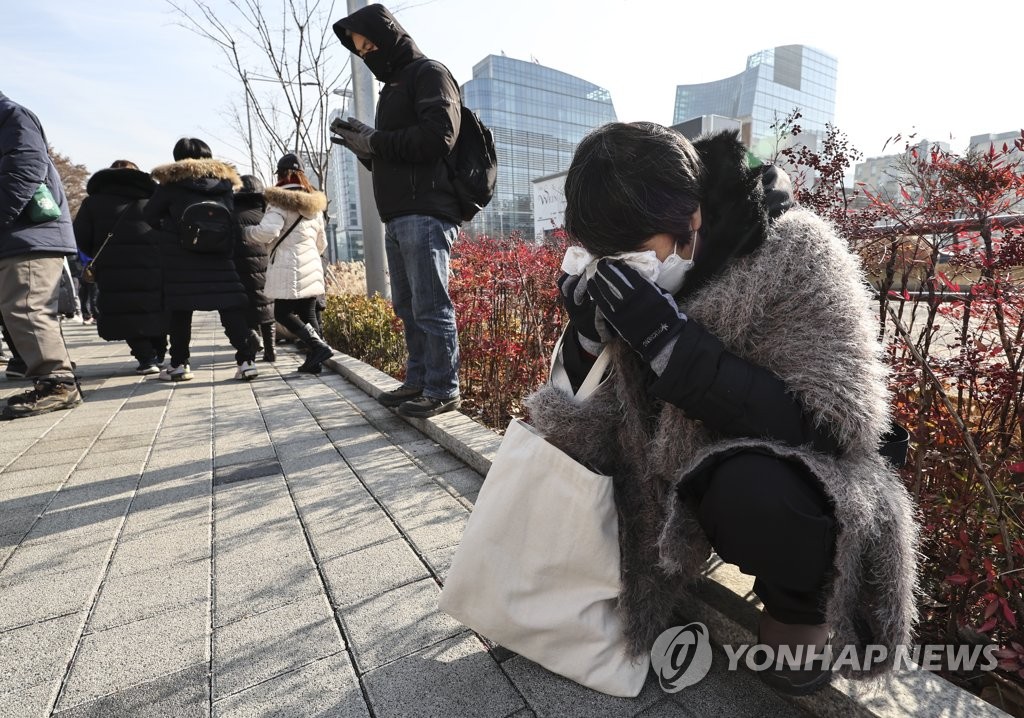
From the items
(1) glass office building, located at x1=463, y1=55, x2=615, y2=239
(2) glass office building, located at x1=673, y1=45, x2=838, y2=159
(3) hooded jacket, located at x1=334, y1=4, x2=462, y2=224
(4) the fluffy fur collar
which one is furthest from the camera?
(1) glass office building, located at x1=463, y1=55, x2=615, y2=239

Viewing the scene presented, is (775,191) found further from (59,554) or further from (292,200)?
(292,200)

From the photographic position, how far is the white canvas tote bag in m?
1.16

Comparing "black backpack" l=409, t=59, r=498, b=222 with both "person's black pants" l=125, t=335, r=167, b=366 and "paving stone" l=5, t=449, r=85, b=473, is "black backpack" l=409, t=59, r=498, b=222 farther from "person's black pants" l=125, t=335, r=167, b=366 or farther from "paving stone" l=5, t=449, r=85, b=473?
"person's black pants" l=125, t=335, r=167, b=366

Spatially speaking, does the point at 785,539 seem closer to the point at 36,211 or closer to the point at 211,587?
the point at 211,587

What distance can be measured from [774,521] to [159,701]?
1.44 meters

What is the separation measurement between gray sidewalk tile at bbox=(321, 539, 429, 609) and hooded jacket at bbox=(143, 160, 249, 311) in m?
3.50

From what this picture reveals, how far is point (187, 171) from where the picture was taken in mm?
4395

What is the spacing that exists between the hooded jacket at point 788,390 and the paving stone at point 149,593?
1.46m

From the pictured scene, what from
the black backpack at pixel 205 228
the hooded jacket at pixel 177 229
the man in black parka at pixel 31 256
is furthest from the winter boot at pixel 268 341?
the man in black parka at pixel 31 256

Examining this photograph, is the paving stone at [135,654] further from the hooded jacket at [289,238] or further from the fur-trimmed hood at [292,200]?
the fur-trimmed hood at [292,200]

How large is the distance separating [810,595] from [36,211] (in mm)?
4569

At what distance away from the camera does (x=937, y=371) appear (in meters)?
1.55

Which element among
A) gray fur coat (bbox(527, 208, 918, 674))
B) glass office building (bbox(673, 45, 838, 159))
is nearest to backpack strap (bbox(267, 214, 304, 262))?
gray fur coat (bbox(527, 208, 918, 674))

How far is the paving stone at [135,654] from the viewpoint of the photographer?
131cm
